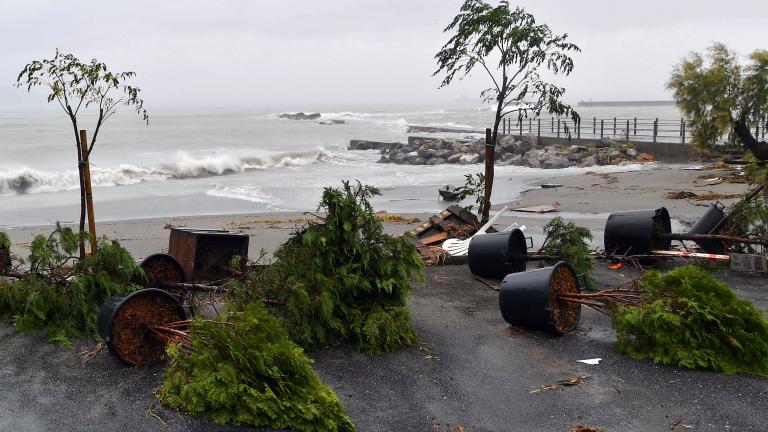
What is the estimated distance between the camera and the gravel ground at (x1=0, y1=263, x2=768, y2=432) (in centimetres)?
528

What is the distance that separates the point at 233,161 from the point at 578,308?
113 feet

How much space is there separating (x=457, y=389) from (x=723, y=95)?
24.0 metres

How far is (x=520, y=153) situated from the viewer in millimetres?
38938

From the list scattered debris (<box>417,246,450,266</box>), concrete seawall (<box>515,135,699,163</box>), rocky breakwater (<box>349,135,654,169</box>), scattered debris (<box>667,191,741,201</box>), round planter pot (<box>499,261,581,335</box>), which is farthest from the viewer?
rocky breakwater (<box>349,135,654,169</box>)

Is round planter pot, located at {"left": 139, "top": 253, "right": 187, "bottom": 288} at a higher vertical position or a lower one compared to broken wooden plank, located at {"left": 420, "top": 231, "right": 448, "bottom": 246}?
higher

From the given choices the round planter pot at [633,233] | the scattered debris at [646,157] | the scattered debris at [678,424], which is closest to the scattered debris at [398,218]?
the round planter pot at [633,233]

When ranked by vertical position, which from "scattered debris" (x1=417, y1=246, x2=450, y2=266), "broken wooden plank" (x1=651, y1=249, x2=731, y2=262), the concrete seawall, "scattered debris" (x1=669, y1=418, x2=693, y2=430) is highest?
the concrete seawall

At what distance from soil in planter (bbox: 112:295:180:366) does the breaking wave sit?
2437cm

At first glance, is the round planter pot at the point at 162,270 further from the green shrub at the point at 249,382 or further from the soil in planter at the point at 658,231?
the soil in planter at the point at 658,231

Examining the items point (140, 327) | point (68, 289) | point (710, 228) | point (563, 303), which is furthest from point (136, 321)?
point (710, 228)

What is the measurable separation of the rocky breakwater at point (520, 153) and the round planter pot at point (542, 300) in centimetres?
2641

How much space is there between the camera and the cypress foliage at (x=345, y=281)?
6680mm

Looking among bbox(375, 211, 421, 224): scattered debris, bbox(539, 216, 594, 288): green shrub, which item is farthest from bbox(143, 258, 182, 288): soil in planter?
bbox(375, 211, 421, 224): scattered debris

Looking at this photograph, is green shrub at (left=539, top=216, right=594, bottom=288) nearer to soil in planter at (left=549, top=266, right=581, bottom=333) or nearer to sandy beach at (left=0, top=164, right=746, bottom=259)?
soil in planter at (left=549, top=266, right=581, bottom=333)
